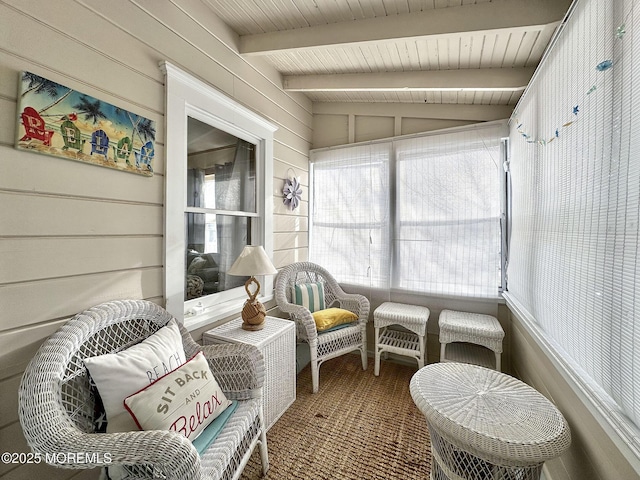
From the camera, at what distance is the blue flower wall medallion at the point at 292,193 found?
114 inches

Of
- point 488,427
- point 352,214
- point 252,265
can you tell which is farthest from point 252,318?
point 352,214

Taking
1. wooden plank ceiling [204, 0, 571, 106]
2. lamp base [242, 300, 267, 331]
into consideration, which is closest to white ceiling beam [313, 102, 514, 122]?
wooden plank ceiling [204, 0, 571, 106]

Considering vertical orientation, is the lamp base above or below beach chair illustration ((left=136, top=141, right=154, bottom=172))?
below

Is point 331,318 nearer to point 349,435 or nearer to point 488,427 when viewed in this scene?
point 349,435

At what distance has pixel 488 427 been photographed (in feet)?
3.78

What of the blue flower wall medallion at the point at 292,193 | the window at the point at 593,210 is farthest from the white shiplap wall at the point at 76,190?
the window at the point at 593,210

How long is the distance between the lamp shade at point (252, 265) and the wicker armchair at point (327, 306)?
0.62 metres

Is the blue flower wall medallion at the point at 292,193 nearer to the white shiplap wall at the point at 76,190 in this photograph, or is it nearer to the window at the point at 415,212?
the window at the point at 415,212

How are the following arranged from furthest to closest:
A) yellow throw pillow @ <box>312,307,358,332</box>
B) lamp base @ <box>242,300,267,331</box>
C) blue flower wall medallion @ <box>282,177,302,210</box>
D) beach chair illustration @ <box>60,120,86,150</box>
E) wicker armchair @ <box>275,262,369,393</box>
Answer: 1. blue flower wall medallion @ <box>282,177,302,210</box>
2. yellow throw pillow @ <box>312,307,358,332</box>
3. wicker armchair @ <box>275,262,369,393</box>
4. lamp base @ <box>242,300,267,331</box>
5. beach chair illustration @ <box>60,120,86,150</box>

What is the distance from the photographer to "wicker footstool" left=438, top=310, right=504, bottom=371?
7.38ft

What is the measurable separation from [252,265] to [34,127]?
1260 millimetres

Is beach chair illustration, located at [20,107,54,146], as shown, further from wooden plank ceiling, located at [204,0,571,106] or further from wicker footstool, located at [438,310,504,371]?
wicker footstool, located at [438,310,504,371]

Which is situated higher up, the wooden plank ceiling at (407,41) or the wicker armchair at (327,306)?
the wooden plank ceiling at (407,41)

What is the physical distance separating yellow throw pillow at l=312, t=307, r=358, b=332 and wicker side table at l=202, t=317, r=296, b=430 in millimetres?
376
